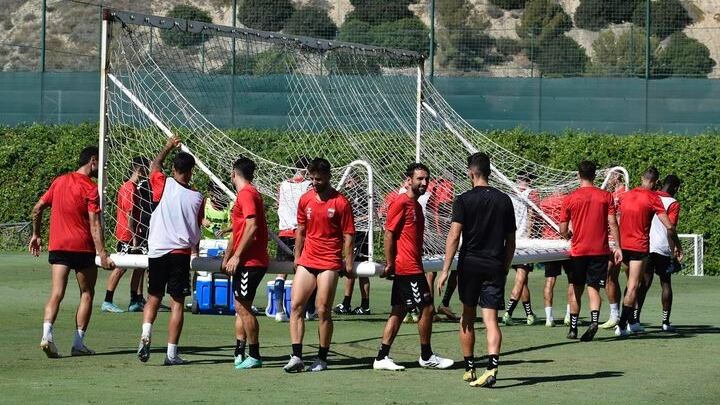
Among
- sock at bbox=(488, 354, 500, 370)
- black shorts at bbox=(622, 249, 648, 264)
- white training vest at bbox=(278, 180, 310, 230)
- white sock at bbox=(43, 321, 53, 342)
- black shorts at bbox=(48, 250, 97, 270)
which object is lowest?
sock at bbox=(488, 354, 500, 370)

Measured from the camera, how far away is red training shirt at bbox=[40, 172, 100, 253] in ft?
44.5

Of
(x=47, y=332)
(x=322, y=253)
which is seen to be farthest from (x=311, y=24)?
(x=322, y=253)

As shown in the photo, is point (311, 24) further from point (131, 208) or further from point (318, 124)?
point (131, 208)

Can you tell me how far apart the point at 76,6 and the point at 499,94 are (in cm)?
1904

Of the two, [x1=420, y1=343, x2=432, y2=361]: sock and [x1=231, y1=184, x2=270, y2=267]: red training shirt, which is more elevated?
[x1=231, y1=184, x2=270, y2=267]: red training shirt

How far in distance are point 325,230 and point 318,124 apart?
11.3m


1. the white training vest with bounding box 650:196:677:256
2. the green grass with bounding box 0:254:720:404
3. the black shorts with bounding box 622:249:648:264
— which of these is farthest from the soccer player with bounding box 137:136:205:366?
the white training vest with bounding box 650:196:677:256

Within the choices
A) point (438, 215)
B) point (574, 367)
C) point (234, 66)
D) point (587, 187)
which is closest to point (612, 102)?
point (234, 66)

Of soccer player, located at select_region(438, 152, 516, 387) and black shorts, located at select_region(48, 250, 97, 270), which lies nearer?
soccer player, located at select_region(438, 152, 516, 387)

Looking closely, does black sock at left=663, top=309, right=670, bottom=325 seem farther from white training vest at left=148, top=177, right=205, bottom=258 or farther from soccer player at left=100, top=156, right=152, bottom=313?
white training vest at left=148, top=177, right=205, bottom=258

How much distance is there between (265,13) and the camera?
35875 mm

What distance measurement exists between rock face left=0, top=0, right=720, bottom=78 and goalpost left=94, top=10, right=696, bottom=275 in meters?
8.19

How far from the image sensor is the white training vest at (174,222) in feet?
42.9

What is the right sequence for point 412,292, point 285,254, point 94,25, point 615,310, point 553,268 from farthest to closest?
1. point 94,25
2. point 553,268
3. point 615,310
4. point 285,254
5. point 412,292
